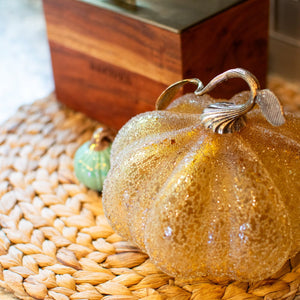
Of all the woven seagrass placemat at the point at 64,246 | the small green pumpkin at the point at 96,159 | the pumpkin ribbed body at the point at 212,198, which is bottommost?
the woven seagrass placemat at the point at 64,246

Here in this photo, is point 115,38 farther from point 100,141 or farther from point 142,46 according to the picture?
point 100,141

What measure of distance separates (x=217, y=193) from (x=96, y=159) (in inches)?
10.5

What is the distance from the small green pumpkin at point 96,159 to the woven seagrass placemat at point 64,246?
0.04m

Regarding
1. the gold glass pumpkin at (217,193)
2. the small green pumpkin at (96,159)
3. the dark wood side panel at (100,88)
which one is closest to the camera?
the gold glass pumpkin at (217,193)

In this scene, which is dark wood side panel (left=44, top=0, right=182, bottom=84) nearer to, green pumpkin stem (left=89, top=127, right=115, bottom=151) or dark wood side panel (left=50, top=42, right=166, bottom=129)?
dark wood side panel (left=50, top=42, right=166, bottom=129)

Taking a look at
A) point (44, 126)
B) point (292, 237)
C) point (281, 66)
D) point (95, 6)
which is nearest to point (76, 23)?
point (95, 6)

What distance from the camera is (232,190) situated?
60 cm

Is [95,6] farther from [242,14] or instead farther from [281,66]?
[281,66]

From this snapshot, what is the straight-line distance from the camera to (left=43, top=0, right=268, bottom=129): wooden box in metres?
0.82

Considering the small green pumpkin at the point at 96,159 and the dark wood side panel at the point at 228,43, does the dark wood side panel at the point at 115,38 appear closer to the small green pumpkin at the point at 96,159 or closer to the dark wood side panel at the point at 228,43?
the dark wood side panel at the point at 228,43

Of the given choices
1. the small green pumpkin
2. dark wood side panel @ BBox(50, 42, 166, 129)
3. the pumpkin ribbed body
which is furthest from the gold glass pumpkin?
dark wood side panel @ BBox(50, 42, 166, 129)

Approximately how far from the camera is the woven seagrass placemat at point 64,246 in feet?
2.20

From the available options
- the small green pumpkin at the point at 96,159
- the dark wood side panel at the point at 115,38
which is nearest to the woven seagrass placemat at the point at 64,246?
the small green pumpkin at the point at 96,159

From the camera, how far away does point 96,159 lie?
31.9 inches
